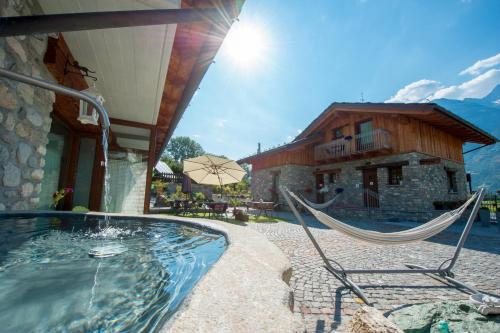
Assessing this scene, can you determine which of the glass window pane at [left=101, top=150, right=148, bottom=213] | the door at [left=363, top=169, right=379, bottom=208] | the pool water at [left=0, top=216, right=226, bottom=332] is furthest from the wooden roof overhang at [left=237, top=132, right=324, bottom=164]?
the pool water at [left=0, top=216, right=226, bottom=332]

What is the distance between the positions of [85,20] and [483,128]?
463 ft

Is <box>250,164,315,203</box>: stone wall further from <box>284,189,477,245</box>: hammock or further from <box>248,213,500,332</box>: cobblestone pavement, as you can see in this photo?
<box>284,189,477,245</box>: hammock

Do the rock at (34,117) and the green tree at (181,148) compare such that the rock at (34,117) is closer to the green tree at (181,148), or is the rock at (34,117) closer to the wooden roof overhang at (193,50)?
the wooden roof overhang at (193,50)

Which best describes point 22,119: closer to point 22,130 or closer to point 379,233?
point 22,130

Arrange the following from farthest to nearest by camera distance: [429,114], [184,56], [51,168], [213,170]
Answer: [429,114]
[213,170]
[51,168]
[184,56]

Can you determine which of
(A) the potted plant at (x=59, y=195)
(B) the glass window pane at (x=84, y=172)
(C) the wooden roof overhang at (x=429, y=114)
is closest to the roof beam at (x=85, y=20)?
(A) the potted plant at (x=59, y=195)

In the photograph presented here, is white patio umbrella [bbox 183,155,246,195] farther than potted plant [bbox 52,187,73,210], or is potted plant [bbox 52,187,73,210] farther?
white patio umbrella [bbox 183,155,246,195]

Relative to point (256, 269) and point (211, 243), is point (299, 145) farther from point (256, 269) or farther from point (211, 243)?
point (256, 269)

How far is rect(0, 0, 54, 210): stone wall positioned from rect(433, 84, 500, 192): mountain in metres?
84.9

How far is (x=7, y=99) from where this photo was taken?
2.10 metres

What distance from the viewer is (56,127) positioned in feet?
15.5

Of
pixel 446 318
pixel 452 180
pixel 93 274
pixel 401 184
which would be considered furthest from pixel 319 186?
pixel 93 274

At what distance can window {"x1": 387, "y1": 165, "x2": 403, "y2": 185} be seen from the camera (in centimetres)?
1007

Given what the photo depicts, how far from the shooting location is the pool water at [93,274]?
0.93m
